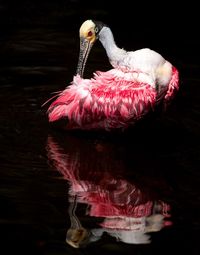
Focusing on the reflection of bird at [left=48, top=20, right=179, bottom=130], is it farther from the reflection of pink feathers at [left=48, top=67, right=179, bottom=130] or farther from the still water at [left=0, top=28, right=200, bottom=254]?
the still water at [left=0, top=28, right=200, bottom=254]

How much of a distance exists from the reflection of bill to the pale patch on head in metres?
A: 1.26

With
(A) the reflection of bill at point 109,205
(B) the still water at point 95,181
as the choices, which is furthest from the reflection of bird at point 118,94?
(A) the reflection of bill at point 109,205

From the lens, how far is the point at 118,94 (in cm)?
643

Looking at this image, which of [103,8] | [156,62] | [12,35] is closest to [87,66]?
[12,35]

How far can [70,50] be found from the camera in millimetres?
9477

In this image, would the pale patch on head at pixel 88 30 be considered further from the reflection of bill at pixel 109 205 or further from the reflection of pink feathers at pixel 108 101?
the reflection of bill at pixel 109 205

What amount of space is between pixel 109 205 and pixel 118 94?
1.47m

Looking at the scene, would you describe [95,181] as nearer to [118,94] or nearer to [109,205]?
[109,205]

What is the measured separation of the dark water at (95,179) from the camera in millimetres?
4695

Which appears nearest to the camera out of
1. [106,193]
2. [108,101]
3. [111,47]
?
[106,193]

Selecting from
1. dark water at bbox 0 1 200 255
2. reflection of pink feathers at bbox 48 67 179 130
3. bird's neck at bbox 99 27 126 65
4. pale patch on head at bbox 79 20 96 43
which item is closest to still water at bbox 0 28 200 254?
dark water at bbox 0 1 200 255

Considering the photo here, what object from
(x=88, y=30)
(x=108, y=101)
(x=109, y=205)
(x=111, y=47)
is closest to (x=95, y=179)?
(x=109, y=205)

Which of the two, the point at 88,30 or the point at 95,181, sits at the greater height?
the point at 88,30

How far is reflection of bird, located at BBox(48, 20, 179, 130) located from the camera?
21.0 feet
